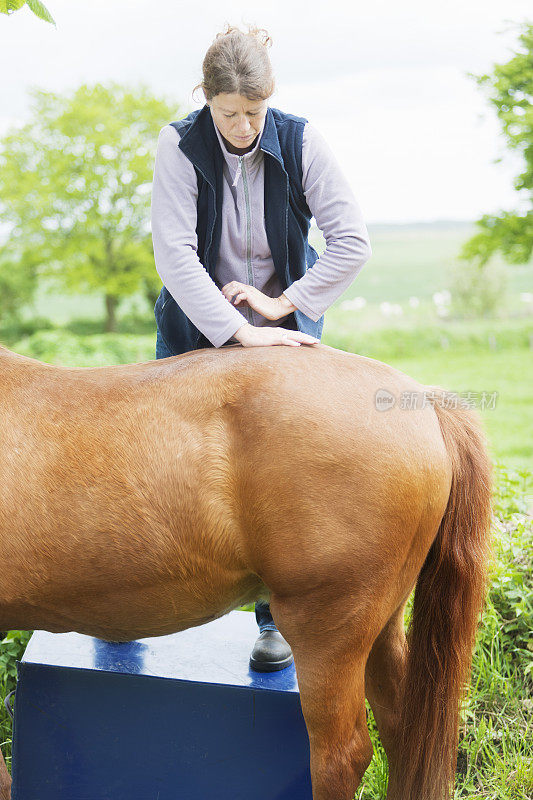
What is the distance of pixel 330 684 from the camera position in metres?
1.67

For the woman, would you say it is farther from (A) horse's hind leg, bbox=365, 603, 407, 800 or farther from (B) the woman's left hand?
(A) horse's hind leg, bbox=365, 603, 407, 800

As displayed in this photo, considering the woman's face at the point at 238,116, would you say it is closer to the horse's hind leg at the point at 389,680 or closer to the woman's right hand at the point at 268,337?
the woman's right hand at the point at 268,337

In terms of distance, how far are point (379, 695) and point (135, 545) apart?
85cm

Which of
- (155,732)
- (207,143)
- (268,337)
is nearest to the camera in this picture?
(268,337)

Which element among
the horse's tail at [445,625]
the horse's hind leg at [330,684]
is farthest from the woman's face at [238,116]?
the horse's hind leg at [330,684]

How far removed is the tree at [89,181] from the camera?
16.9m

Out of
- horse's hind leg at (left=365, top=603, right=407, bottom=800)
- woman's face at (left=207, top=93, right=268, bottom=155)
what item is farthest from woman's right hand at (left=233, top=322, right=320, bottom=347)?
horse's hind leg at (left=365, top=603, right=407, bottom=800)

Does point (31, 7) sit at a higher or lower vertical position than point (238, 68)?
higher

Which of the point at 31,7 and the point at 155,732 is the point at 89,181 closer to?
the point at 31,7

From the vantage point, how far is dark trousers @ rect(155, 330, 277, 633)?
2.37m

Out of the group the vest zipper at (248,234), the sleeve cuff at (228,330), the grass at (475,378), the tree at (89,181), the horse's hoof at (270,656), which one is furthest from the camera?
the tree at (89,181)

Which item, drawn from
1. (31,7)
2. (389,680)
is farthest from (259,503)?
(31,7)

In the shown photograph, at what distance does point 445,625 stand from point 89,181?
16947 mm

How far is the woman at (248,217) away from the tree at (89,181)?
15493 millimetres
